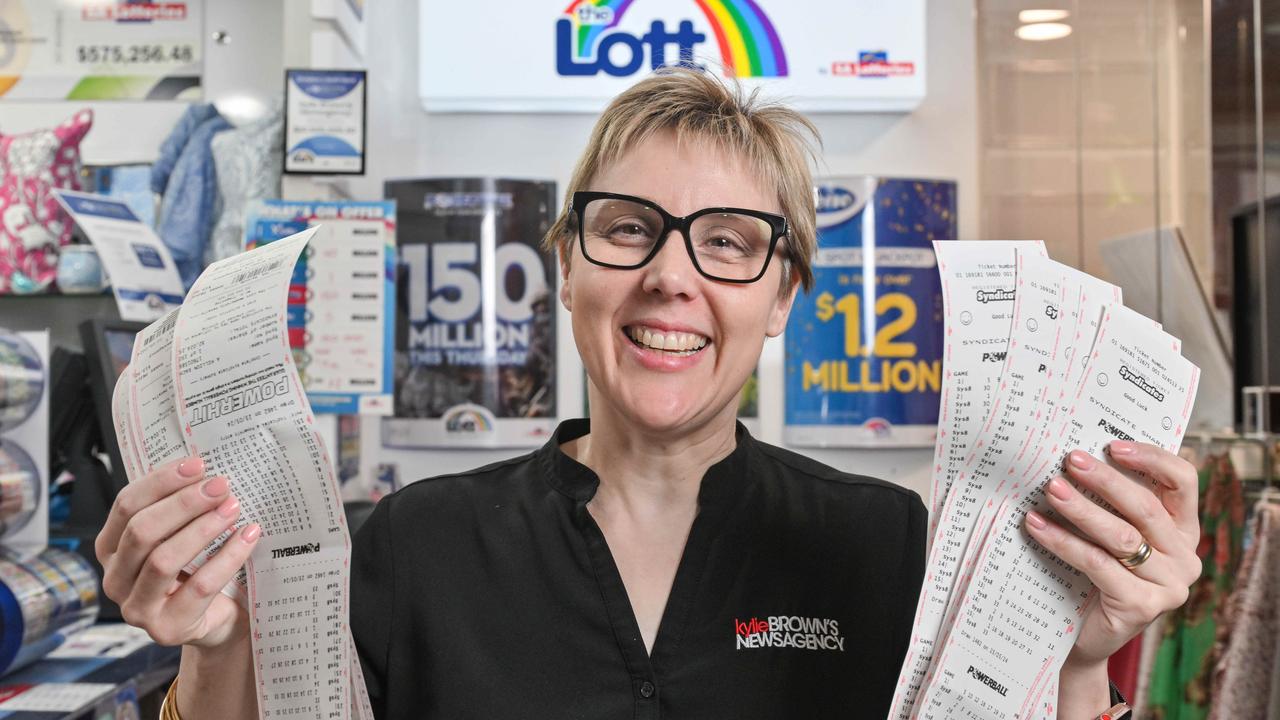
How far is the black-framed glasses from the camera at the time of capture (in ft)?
4.00

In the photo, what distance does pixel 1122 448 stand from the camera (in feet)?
3.08

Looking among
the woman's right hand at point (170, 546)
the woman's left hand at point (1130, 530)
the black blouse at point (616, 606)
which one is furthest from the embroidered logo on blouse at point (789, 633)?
the woman's right hand at point (170, 546)

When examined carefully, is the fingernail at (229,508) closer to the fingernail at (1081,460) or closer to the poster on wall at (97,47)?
the fingernail at (1081,460)

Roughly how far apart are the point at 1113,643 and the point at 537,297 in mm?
2178

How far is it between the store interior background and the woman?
4.94 ft

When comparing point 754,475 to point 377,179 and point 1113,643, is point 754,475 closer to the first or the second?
point 1113,643

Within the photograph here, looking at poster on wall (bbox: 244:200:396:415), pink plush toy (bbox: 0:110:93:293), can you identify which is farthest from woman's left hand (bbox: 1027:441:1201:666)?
pink plush toy (bbox: 0:110:93:293)

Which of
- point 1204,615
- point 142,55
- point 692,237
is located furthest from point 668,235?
point 142,55

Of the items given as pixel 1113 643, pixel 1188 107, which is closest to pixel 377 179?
pixel 1188 107

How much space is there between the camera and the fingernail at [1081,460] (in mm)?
935

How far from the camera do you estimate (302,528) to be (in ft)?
3.31

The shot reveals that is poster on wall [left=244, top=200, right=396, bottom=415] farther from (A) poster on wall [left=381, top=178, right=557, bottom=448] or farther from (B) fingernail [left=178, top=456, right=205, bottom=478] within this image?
(B) fingernail [left=178, top=456, right=205, bottom=478]

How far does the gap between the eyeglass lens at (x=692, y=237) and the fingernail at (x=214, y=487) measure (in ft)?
1.68

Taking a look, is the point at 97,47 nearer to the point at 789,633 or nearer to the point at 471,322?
the point at 471,322
